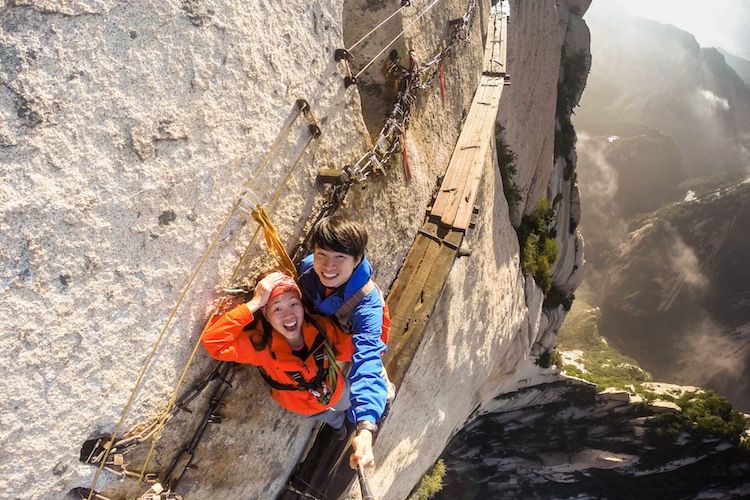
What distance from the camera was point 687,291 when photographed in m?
33.7

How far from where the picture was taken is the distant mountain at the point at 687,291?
31.5 m

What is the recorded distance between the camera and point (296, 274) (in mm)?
3316

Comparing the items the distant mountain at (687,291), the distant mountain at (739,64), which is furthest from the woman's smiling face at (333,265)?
the distant mountain at (739,64)

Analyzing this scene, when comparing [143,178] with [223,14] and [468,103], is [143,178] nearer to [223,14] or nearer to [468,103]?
[223,14]

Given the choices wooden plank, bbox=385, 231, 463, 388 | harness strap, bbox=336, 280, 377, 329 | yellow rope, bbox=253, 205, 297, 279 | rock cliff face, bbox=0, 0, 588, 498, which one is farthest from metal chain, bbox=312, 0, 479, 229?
wooden plank, bbox=385, 231, 463, 388

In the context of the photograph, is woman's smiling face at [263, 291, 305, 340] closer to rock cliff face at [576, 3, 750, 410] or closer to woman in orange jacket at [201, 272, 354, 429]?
woman in orange jacket at [201, 272, 354, 429]

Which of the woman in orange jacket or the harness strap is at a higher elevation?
the harness strap

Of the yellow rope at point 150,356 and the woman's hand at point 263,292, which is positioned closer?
the yellow rope at point 150,356

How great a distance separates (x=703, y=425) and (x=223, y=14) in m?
24.5

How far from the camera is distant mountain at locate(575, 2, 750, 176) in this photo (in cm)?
4669

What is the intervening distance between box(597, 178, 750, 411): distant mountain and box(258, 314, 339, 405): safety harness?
1458 inches

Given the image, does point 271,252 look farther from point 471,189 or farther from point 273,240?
point 471,189

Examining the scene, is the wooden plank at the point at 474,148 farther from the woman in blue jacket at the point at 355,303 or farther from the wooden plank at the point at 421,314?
the woman in blue jacket at the point at 355,303

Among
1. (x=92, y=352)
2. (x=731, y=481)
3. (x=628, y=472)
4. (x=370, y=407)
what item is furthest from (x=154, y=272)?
(x=731, y=481)
